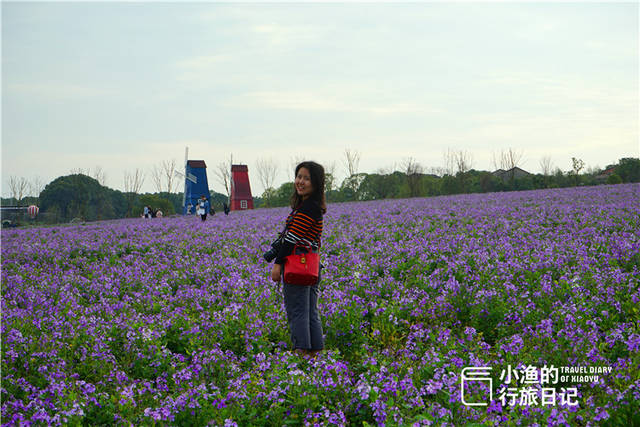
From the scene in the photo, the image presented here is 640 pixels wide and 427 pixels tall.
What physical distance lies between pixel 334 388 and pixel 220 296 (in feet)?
14.2

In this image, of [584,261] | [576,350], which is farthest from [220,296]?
[584,261]

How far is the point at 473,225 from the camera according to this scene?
551 inches

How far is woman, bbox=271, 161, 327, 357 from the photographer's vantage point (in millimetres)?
5422

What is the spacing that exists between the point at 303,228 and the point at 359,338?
6.37 ft

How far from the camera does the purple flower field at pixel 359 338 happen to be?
14.2ft

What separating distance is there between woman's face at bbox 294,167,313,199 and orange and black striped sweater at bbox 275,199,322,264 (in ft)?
0.34

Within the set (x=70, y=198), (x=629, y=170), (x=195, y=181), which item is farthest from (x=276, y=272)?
(x=195, y=181)

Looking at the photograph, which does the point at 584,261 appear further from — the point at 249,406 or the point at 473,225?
the point at 249,406

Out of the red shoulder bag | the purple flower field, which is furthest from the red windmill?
the red shoulder bag

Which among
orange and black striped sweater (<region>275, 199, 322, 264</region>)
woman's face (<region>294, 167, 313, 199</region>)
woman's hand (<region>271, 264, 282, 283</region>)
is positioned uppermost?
woman's face (<region>294, 167, 313, 199</region>)

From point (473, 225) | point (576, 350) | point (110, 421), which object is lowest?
point (110, 421)

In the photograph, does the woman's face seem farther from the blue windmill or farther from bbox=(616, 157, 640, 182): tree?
the blue windmill

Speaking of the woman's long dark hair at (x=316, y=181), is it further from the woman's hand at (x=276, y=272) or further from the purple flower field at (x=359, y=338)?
the purple flower field at (x=359, y=338)

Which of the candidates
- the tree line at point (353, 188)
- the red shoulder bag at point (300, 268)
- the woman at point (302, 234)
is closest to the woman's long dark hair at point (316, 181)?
the woman at point (302, 234)
